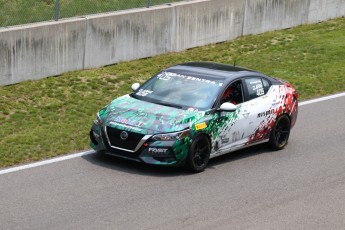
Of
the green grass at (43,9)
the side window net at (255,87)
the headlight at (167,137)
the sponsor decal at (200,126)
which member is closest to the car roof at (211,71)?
the side window net at (255,87)

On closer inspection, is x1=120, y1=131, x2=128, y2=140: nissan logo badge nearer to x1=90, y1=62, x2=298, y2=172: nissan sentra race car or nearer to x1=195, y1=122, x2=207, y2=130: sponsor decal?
x1=90, y1=62, x2=298, y2=172: nissan sentra race car

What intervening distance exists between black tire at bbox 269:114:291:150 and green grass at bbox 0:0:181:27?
5.60 meters

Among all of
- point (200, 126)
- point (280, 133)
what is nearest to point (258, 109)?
point (280, 133)

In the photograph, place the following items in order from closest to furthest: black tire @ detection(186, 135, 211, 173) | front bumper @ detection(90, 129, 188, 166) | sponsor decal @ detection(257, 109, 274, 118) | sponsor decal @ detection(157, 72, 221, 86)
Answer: front bumper @ detection(90, 129, 188, 166) < black tire @ detection(186, 135, 211, 173) < sponsor decal @ detection(157, 72, 221, 86) < sponsor decal @ detection(257, 109, 274, 118)

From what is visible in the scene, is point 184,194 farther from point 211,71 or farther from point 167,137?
point 211,71

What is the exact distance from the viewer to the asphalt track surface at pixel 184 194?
426 inches

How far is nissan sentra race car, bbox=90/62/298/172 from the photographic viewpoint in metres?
12.7

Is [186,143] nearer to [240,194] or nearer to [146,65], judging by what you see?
[240,194]

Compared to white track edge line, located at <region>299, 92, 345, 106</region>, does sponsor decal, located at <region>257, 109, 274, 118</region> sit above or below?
above

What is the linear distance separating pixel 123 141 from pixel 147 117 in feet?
1.67

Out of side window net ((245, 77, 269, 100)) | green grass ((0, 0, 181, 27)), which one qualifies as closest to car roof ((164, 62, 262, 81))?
side window net ((245, 77, 269, 100))

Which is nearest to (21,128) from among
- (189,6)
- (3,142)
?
(3,142)

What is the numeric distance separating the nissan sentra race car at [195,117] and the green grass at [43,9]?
411 cm

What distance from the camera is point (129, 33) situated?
63.1 ft
